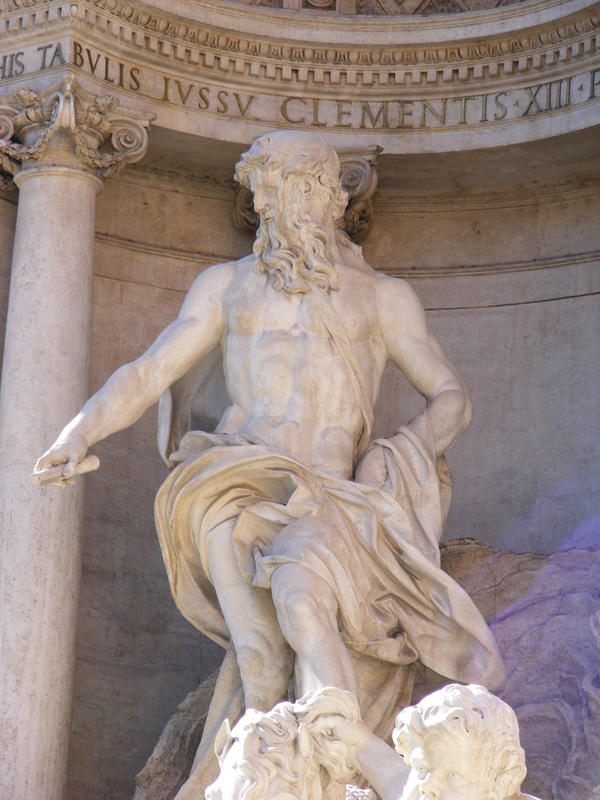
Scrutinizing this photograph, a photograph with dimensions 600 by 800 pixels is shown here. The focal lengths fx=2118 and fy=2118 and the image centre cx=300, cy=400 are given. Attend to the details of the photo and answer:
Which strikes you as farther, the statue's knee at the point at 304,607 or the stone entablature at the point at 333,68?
the stone entablature at the point at 333,68

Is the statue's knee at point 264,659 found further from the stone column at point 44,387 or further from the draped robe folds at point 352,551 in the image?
the stone column at point 44,387

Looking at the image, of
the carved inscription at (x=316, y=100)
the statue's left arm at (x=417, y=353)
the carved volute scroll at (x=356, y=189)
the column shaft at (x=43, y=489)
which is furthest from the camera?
the carved volute scroll at (x=356, y=189)

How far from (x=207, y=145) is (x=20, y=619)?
2659 mm

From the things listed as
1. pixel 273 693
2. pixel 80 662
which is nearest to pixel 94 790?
pixel 80 662

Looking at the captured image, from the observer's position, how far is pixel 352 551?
8.06 metres

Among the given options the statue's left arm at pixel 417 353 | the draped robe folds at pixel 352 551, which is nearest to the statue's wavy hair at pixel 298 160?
the statue's left arm at pixel 417 353

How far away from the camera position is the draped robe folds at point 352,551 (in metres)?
8.02

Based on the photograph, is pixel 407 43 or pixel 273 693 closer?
pixel 273 693

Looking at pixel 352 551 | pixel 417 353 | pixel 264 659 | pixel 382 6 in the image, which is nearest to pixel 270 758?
pixel 264 659

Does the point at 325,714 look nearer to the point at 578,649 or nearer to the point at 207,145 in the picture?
the point at 578,649

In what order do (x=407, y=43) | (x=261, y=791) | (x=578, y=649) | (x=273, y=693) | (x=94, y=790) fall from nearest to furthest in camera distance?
1. (x=261, y=791)
2. (x=273, y=693)
3. (x=578, y=649)
4. (x=94, y=790)
5. (x=407, y=43)

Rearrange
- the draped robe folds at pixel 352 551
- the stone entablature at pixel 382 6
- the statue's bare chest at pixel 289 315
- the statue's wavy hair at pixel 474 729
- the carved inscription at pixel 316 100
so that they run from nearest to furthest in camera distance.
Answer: the statue's wavy hair at pixel 474 729, the draped robe folds at pixel 352 551, the statue's bare chest at pixel 289 315, the carved inscription at pixel 316 100, the stone entablature at pixel 382 6

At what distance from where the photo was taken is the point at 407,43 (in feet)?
33.7

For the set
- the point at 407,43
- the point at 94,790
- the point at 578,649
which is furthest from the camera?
the point at 407,43
